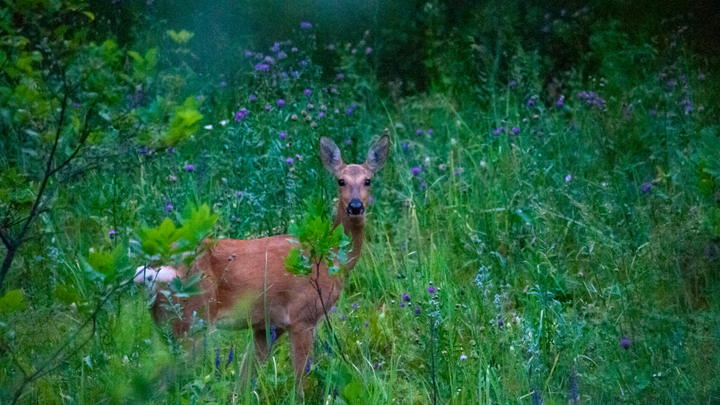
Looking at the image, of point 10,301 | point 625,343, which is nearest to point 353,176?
point 625,343

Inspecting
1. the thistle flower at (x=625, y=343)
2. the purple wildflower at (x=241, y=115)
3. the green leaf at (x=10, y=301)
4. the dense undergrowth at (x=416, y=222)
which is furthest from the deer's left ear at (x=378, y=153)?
the green leaf at (x=10, y=301)

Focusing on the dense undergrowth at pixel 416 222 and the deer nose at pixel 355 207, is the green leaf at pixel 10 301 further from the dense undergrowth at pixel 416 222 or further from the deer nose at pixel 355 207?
the deer nose at pixel 355 207

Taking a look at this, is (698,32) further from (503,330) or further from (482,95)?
(503,330)

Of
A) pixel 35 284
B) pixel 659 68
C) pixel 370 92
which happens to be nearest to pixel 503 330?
pixel 35 284

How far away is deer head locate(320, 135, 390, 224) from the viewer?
5191mm

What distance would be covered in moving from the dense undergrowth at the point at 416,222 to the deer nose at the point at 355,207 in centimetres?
47

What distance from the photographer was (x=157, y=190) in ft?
20.1

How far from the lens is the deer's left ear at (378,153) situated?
5.66 metres

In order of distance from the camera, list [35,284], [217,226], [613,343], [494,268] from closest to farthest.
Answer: [613,343], [35,284], [494,268], [217,226]

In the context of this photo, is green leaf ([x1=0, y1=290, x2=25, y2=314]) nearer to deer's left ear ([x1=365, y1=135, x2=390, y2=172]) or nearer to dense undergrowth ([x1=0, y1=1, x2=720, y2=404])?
dense undergrowth ([x1=0, y1=1, x2=720, y2=404])

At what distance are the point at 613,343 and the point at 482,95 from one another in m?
4.77

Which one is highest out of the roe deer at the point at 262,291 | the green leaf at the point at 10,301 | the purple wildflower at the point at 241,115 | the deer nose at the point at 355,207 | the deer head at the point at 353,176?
the green leaf at the point at 10,301

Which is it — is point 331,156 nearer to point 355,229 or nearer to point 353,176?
point 353,176

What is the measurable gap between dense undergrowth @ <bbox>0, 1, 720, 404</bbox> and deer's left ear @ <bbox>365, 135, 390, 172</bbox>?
0.44 meters
